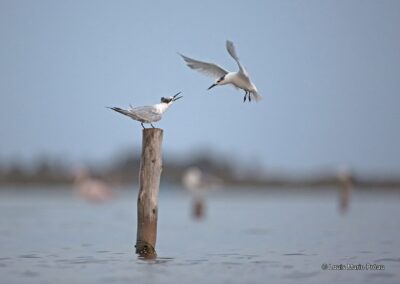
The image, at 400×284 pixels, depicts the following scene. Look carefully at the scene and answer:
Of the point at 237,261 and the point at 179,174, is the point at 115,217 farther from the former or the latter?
the point at 179,174

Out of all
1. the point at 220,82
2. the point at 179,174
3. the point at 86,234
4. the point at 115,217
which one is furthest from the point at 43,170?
the point at 220,82

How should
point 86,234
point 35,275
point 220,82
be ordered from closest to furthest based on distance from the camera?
point 35,275, point 220,82, point 86,234

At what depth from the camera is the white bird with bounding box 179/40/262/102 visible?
12.5m

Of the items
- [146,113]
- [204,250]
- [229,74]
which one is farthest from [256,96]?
[204,250]

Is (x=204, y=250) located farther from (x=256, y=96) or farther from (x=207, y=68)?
(x=207, y=68)

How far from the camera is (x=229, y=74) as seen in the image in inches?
516

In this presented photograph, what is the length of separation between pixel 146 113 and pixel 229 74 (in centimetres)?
168

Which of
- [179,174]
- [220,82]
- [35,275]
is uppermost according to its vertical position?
[179,174]

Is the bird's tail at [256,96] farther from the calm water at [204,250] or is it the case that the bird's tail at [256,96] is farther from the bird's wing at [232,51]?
the calm water at [204,250]

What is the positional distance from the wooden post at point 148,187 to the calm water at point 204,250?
0.34 m

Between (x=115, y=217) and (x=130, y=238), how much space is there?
8.20m

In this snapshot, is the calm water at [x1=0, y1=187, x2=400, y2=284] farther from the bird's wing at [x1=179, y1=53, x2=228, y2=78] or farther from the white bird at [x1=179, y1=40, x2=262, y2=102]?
the bird's wing at [x1=179, y1=53, x2=228, y2=78]

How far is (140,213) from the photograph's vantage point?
40.9 feet

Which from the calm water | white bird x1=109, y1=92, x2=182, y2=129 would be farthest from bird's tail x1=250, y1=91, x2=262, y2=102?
the calm water
